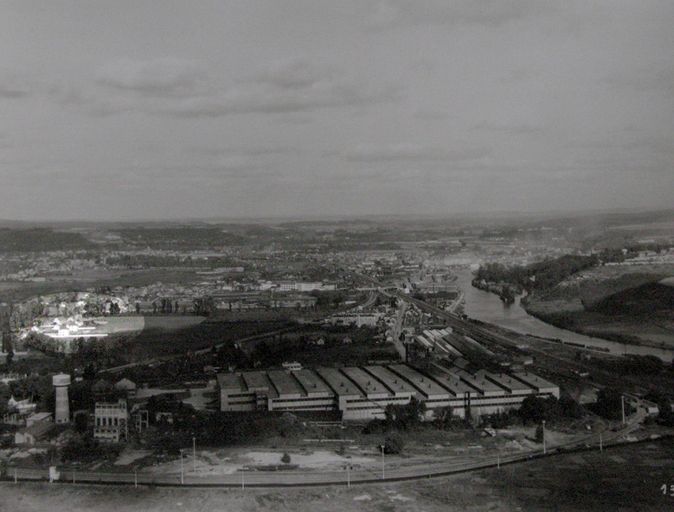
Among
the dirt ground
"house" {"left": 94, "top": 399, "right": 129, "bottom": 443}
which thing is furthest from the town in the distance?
the dirt ground

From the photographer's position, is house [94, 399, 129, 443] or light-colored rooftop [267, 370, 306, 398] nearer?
house [94, 399, 129, 443]

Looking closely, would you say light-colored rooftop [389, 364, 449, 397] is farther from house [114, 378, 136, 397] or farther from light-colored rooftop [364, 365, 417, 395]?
house [114, 378, 136, 397]

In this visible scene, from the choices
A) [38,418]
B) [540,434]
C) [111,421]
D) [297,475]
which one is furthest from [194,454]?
Answer: [540,434]

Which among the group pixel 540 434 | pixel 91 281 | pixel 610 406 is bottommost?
pixel 540 434

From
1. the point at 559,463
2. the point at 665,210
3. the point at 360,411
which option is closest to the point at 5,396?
the point at 360,411

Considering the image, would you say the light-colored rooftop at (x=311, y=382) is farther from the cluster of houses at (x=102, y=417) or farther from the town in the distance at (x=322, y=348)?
the cluster of houses at (x=102, y=417)

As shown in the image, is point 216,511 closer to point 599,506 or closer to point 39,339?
→ point 599,506

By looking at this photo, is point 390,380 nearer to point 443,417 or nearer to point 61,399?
point 443,417
